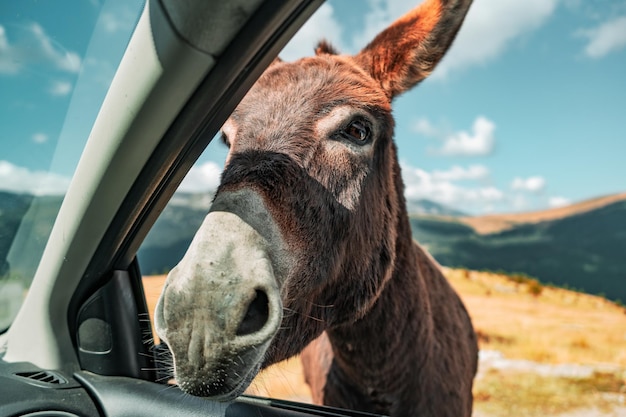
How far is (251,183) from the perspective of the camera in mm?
1323

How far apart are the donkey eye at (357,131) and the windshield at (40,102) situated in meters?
1.01

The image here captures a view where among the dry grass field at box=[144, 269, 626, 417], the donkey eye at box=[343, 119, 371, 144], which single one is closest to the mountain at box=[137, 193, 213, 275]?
the dry grass field at box=[144, 269, 626, 417]

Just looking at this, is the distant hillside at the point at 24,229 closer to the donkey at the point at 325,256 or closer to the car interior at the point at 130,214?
the car interior at the point at 130,214

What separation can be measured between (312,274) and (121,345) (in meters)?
1.02

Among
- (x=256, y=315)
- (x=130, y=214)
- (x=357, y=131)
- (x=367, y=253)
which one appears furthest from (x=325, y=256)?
(x=130, y=214)

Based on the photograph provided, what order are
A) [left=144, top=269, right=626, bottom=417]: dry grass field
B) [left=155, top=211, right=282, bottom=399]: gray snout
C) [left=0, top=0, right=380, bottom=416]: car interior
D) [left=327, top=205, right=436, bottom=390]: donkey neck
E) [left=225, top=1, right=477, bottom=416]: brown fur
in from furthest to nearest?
[left=144, top=269, right=626, bottom=417]: dry grass field < [left=327, top=205, right=436, bottom=390]: donkey neck < [left=225, top=1, right=477, bottom=416]: brown fur < [left=0, top=0, right=380, bottom=416]: car interior < [left=155, top=211, right=282, bottom=399]: gray snout

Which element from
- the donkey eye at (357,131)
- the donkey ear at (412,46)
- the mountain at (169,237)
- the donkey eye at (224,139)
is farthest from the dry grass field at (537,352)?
the donkey ear at (412,46)

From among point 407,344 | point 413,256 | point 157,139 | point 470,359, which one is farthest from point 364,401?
point 157,139

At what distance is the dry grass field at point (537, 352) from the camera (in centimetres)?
232

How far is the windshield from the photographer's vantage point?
1.66 metres

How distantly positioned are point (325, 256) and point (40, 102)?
1.43 metres

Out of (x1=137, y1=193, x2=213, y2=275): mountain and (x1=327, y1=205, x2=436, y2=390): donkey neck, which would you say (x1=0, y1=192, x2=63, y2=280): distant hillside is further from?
(x1=327, y1=205, x2=436, y2=390): donkey neck

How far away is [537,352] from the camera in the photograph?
3.48m

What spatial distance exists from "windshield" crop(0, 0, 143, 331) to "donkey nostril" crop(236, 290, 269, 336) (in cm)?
104
